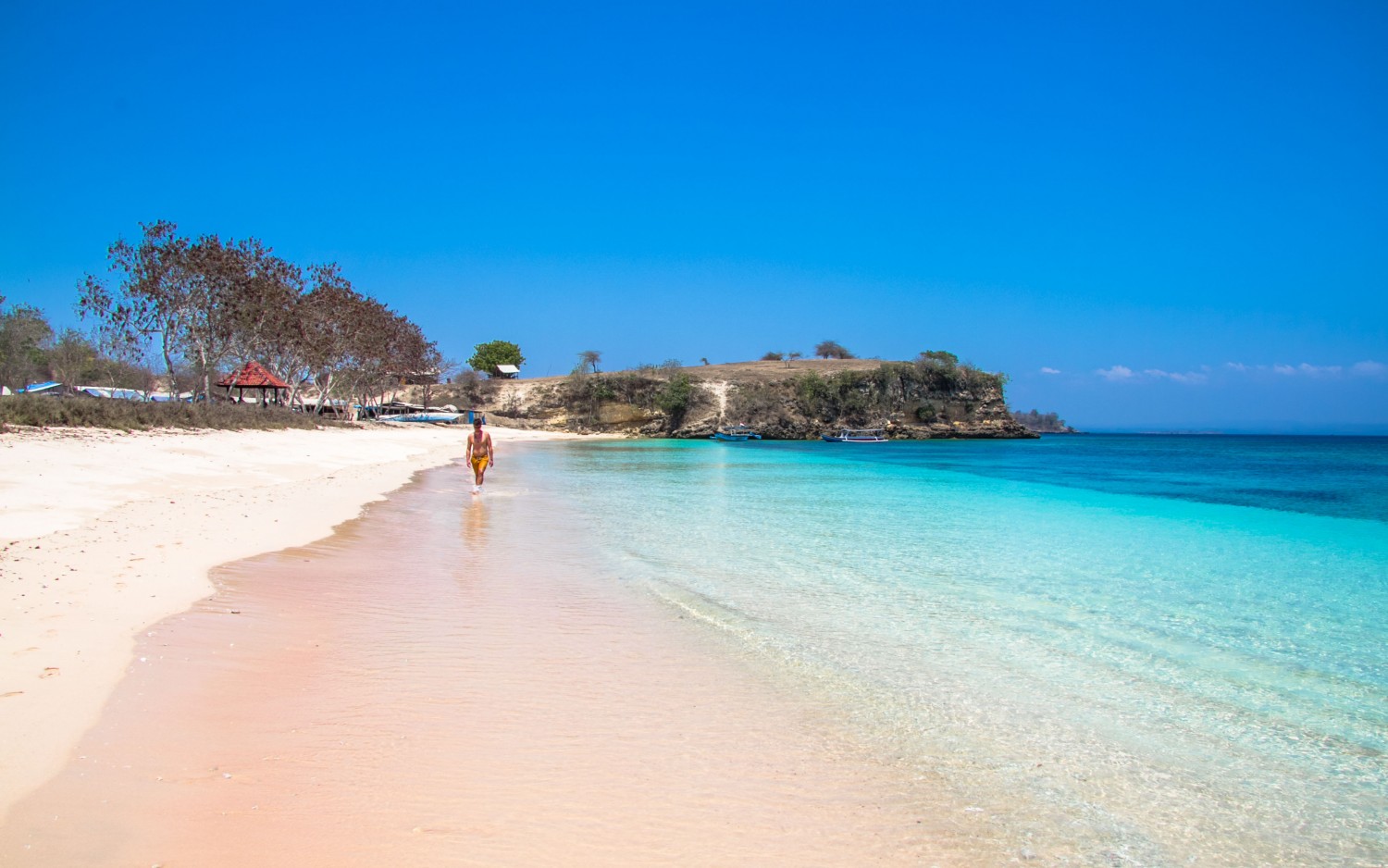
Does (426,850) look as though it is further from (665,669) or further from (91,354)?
(91,354)

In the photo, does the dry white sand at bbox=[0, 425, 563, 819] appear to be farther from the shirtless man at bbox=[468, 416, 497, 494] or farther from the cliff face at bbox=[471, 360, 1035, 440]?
the cliff face at bbox=[471, 360, 1035, 440]

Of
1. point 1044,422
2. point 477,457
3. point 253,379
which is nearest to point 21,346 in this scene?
point 253,379

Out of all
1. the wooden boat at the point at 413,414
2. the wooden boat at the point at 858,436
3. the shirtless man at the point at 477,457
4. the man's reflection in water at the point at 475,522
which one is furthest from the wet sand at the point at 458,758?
the wooden boat at the point at 858,436

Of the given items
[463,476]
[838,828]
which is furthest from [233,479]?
[838,828]

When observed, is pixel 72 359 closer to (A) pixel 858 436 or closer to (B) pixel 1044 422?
(A) pixel 858 436

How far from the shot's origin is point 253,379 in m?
47.6

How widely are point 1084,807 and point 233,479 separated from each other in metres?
17.9

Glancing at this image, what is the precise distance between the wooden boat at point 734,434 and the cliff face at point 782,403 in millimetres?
935

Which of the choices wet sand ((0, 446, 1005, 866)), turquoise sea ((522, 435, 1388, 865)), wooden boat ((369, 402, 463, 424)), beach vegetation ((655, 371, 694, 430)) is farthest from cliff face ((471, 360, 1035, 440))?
wet sand ((0, 446, 1005, 866))

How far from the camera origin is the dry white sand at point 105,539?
4.24m

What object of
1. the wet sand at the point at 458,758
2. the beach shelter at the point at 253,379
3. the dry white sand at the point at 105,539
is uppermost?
the beach shelter at the point at 253,379

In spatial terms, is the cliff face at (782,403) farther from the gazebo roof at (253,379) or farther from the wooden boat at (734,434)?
the gazebo roof at (253,379)

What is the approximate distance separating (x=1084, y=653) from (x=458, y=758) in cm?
504

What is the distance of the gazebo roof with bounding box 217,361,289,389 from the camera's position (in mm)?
46719
